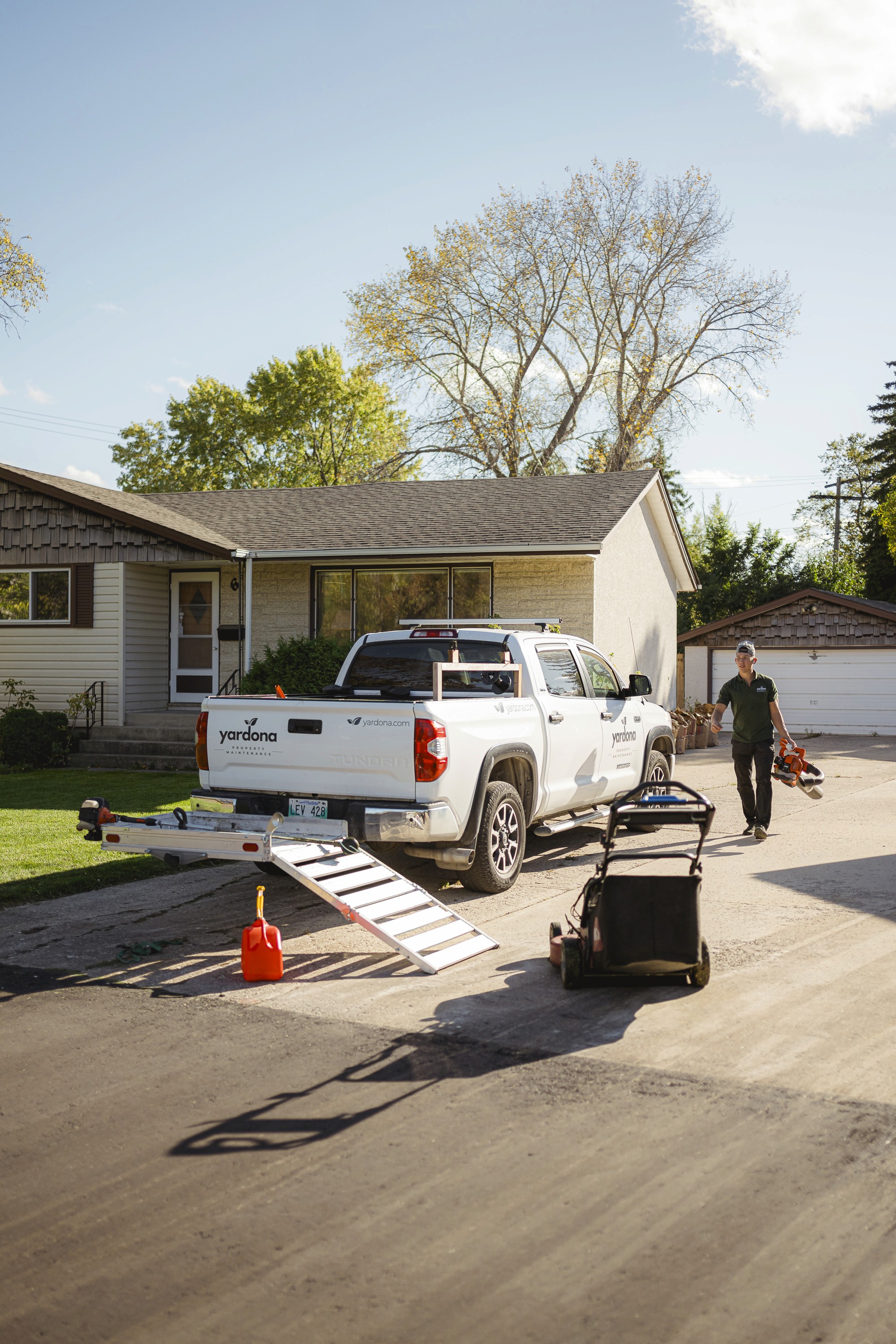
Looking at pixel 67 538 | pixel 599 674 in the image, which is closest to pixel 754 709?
pixel 599 674

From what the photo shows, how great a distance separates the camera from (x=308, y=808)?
7.75 metres

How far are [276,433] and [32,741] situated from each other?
108ft

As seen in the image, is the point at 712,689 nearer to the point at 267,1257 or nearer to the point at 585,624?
the point at 585,624

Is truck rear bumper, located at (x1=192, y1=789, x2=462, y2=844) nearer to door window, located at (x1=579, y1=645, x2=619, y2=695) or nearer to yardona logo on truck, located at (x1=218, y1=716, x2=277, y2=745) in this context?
yardona logo on truck, located at (x1=218, y1=716, x2=277, y2=745)

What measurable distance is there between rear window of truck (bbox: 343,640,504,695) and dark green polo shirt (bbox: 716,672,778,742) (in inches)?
113

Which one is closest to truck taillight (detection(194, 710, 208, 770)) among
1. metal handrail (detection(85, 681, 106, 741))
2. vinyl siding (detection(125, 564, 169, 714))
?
metal handrail (detection(85, 681, 106, 741))

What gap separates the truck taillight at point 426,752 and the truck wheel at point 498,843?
73 cm

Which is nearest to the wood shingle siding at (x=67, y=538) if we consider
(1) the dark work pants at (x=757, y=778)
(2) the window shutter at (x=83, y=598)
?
(2) the window shutter at (x=83, y=598)

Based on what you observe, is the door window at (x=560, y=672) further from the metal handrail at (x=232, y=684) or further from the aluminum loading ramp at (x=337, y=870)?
the metal handrail at (x=232, y=684)

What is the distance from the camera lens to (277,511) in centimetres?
2227

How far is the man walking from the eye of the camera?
11.1 meters

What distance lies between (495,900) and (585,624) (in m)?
11.1

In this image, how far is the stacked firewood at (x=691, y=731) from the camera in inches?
839

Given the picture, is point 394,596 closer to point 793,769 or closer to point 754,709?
point 754,709
